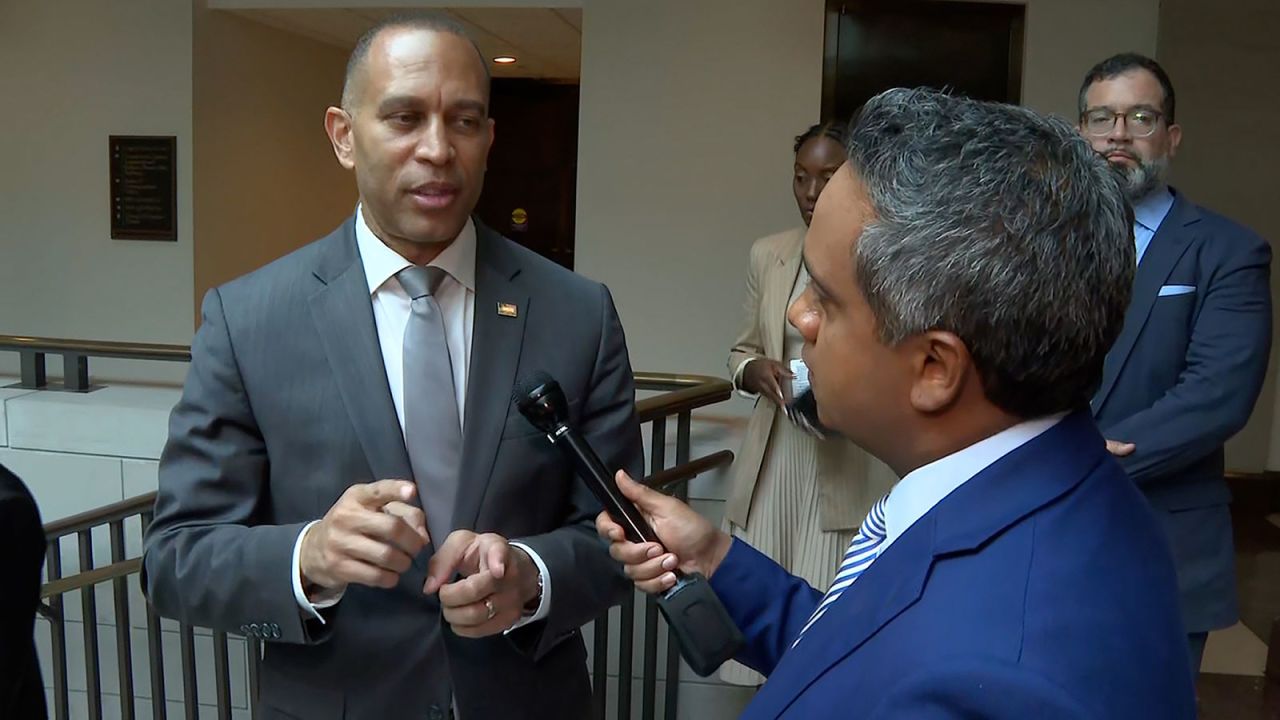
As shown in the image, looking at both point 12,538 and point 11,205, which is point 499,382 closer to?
point 12,538

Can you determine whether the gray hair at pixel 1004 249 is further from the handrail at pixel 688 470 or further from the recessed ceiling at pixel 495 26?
the recessed ceiling at pixel 495 26

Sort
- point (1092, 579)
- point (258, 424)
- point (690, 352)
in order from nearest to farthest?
point (1092, 579), point (258, 424), point (690, 352)

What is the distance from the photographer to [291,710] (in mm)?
1434

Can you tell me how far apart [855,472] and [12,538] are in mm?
2141

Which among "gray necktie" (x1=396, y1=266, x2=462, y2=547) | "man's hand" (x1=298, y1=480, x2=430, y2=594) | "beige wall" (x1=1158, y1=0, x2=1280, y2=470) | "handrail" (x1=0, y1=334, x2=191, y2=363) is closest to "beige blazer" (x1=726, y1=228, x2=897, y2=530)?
"gray necktie" (x1=396, y1=266, x2=462, y2=547)

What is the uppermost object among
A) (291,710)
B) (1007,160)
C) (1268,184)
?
(1268,184)

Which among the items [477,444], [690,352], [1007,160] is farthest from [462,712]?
[690,352]

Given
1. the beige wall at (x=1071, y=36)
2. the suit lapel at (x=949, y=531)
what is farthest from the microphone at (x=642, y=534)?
the beige wall at (x=1071, y=36)

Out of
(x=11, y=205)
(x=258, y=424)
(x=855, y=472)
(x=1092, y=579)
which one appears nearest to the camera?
(x=1092, y=579)

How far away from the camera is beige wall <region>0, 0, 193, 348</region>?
5.65m

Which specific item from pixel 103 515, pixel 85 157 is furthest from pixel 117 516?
pixel 85 157

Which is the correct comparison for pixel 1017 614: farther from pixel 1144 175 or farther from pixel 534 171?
pixel 534 171

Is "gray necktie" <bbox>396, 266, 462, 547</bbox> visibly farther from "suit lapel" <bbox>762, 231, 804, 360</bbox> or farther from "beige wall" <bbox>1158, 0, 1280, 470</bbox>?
"beige wall" <bbox>1158, 0, 1280, 470</bbox>

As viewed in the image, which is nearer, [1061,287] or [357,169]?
[1061,287]
